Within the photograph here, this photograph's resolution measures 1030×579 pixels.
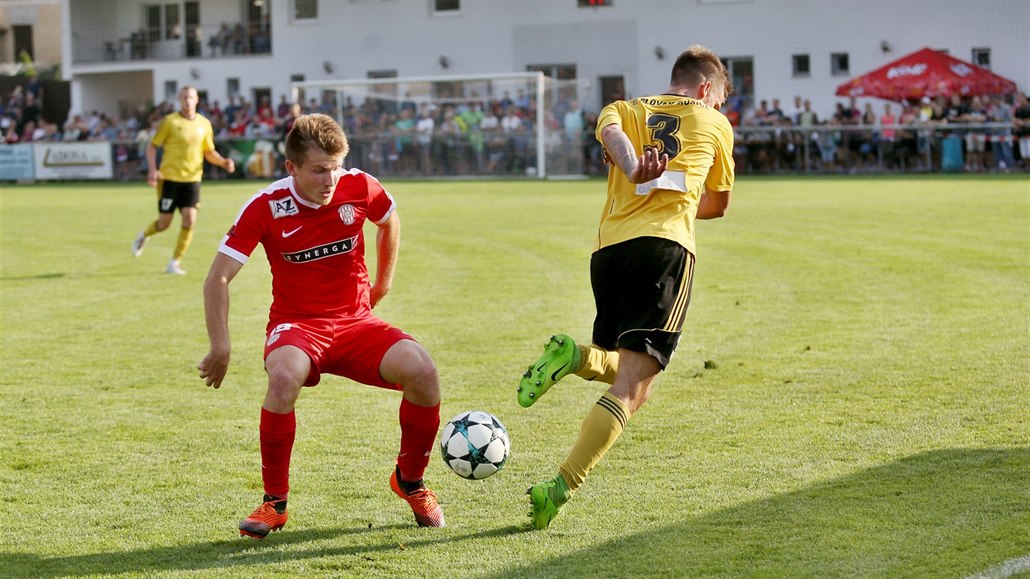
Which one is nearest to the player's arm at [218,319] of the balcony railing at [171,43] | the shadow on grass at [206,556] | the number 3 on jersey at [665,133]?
the shadow on grass at [206,556]

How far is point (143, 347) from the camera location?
954 cm

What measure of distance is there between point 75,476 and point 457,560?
7.45 feet

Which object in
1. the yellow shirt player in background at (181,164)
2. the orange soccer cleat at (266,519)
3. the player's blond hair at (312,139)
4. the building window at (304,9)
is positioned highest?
the building window at (304,9)

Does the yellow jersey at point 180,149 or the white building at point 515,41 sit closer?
the yellow jersey at point 180,149

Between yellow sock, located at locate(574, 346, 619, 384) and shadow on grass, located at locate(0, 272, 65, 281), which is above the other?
shadow on grass, located at locate(0, 272, 65, 281)

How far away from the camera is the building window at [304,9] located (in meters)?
45.8

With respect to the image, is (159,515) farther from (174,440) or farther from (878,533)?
(878,533)

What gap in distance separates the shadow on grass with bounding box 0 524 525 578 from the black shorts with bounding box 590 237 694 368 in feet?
3.01

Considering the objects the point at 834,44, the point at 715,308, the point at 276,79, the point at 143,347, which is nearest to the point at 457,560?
the point at 143,347

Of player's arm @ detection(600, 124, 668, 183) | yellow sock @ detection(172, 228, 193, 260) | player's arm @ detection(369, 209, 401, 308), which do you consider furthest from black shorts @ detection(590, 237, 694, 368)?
yellow sock @ detection(172, 228, 193, 260)

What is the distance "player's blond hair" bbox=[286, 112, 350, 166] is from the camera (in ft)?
15.8

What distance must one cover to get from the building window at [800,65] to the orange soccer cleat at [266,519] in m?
36.5

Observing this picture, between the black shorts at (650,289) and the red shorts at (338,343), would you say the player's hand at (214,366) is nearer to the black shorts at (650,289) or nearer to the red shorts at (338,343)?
the red shorts at (338,343)

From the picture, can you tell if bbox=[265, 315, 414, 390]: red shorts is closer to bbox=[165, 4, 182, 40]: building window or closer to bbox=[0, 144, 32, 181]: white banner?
bbox=[0, 144, 32, 181]: white banner
